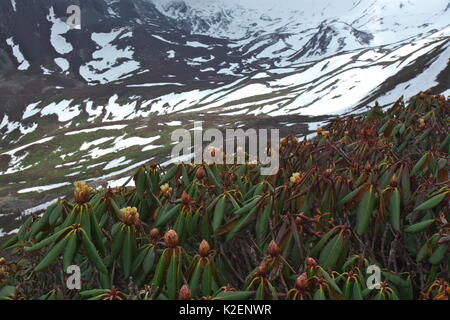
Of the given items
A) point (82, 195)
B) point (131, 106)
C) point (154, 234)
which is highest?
point (82, 195)

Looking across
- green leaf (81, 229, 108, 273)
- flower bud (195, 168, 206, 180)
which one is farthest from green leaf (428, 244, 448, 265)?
green leaf (81, 229, 108, 273)

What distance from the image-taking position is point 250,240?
393 centimetres

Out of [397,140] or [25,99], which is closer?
[397,140]

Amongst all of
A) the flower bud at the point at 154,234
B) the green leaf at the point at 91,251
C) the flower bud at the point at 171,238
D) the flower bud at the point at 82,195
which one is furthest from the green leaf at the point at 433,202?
the flower bud at the point at 82,195

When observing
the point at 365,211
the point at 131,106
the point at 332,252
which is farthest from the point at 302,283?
the point at 131,106

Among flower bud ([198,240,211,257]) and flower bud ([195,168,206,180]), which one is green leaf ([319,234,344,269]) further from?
flower bud ([195,168,206,180])

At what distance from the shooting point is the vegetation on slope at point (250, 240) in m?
2.88

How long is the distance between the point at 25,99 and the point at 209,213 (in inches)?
6537

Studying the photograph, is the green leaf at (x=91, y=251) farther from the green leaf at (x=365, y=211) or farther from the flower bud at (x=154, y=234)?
the green leaf at (x=365, y=211)

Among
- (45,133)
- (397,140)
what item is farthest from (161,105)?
(397,140)

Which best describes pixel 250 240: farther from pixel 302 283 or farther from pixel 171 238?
pixel 302 283

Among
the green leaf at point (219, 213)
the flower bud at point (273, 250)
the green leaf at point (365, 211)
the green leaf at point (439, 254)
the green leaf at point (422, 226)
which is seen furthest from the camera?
the green leaf at point (219, 213)
